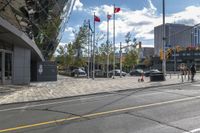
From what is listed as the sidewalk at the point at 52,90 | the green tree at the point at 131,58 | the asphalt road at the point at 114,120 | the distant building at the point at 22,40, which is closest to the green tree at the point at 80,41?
the green tree at the point at 131,58

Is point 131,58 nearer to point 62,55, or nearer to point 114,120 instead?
point 62,55

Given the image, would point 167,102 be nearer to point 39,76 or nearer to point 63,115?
point 63,115

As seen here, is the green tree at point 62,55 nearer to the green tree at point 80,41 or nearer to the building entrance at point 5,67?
the green tree at point 80,41

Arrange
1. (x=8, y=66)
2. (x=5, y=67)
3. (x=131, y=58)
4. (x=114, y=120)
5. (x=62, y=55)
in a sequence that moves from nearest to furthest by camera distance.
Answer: (x=114, y=120) → (x=5, y=67) → (x=8, y=66) → (x=62, y=55) → (x=131, y=58)

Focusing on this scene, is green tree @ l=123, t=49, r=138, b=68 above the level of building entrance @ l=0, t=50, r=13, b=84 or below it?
above

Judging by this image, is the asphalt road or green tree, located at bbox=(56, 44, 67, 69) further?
green tree, located at bbox=(56, 44, 67, 69)

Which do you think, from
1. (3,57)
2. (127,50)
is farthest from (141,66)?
(3,57)

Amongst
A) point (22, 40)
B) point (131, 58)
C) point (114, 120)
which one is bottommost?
point (114, 120)

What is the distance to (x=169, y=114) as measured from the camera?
1145 cm

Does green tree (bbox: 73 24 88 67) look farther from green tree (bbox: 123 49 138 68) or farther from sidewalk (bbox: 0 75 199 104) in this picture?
sidewalk (bbox: 0 75 199 104)

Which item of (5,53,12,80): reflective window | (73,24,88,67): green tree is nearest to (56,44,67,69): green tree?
Result: (73,24,88,67): green tree

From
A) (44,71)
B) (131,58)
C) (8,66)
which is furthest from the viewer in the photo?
(131,58)

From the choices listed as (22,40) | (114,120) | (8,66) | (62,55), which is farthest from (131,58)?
(114,120)

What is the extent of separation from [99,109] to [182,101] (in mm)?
3921
